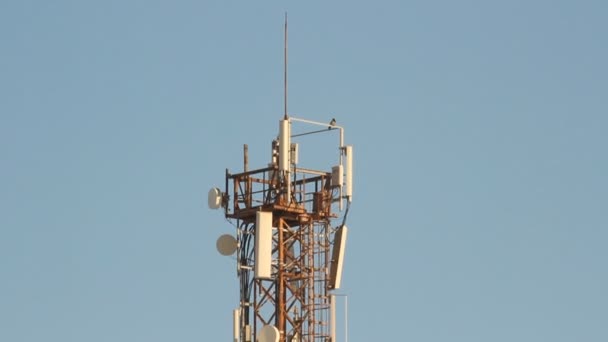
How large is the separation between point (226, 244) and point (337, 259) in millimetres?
3754

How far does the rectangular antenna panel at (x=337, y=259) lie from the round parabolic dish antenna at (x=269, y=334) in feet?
9.55

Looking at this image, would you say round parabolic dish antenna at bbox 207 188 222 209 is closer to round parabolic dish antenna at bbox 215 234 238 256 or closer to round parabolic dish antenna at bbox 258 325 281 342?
round parabolic dish antenna at bbox 215 234 238 256

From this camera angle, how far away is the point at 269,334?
296 ft

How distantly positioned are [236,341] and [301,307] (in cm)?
239

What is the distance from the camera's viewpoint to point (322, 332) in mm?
91562

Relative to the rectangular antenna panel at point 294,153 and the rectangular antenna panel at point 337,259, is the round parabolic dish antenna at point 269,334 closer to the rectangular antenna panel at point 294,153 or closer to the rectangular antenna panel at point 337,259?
the rectangular antenna panel at point 337,259

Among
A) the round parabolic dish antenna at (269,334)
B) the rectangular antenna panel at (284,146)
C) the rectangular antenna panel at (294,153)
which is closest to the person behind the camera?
the round parabolic dish antenna at (269,334)

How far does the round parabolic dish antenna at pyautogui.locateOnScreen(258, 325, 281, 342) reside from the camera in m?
90.2

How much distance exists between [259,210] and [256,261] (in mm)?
1854

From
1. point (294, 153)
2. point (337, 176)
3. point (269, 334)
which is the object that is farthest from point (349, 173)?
point (269, 334)

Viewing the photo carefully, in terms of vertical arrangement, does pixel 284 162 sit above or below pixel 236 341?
above

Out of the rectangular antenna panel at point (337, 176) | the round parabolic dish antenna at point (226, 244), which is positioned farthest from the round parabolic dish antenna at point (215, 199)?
the rectangular antenna panel at point (337, 176)

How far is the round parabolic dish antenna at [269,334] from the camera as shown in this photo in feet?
296

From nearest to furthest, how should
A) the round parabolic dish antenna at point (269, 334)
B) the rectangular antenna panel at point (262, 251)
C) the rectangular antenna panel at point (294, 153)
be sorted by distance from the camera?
1. the round parabolic dish antenna at point (269, 334)
2. the rectangular antenna panel at point (262, 251)
3. the rectangular antenna panel at point (294, 153)
